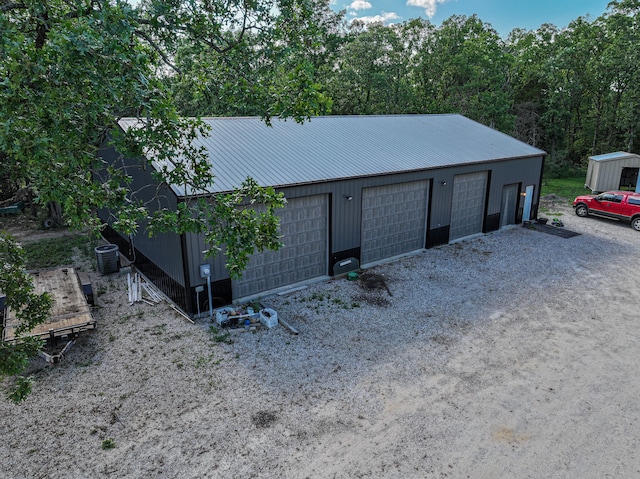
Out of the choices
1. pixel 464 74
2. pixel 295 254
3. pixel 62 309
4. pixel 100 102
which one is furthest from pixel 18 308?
pixel 464 74

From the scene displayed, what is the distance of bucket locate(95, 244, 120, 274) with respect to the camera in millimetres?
13359

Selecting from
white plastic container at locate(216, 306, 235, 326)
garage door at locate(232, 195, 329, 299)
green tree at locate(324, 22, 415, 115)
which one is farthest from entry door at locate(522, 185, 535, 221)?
white plastic container at locate(216, 306, 235, 326)

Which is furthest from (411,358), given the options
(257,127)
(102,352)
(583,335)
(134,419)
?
(257,127)

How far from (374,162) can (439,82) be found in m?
22.7

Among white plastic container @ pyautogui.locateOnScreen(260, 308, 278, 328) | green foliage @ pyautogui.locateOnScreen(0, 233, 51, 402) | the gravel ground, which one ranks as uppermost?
green foliage @ pyautogui.locateOnScreen(0, 233, 51, 402)

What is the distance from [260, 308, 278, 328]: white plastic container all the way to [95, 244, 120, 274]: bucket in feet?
19.3

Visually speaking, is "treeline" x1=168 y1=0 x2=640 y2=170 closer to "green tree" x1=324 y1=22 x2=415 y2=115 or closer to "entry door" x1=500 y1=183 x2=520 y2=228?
"green tree" x1=324 y1=22 x2=415 y2=115

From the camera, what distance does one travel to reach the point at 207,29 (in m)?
6.90

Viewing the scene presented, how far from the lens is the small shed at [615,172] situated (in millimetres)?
24375

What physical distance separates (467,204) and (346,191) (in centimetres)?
644

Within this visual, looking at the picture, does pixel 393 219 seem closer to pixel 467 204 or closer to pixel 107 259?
pixel 467 204

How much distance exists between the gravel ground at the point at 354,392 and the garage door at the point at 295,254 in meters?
0.76

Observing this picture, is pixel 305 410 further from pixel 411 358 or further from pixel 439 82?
pixel 439 82

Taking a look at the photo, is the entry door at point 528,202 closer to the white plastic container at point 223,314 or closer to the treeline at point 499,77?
the treeline at point 499,77
